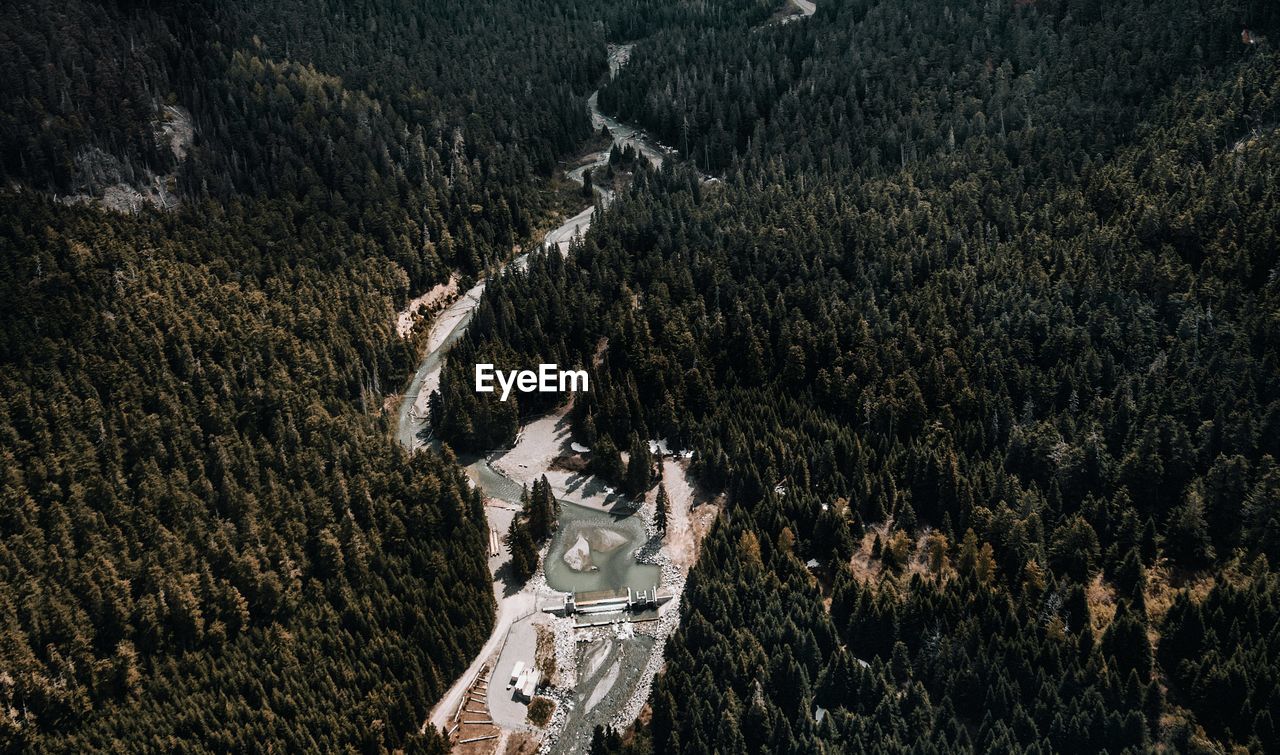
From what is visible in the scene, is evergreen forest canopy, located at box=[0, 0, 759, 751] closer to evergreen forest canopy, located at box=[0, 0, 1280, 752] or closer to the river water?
evergreen forest canopy, located at box=[0, 0, 1280, 752]

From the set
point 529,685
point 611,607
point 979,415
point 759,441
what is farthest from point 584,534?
point 979,415

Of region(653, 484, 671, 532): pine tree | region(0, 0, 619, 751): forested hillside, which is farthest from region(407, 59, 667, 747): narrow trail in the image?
region(653, 484, 671, 532): pine tree

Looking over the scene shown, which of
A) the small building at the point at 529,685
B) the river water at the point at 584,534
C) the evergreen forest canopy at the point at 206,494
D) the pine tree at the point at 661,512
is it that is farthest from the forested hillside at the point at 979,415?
the evergreen forest canopy at the point at 206,494

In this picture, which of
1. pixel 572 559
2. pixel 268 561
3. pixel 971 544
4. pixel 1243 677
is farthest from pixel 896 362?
pixel 268 561

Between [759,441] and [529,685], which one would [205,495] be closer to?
[529,685]

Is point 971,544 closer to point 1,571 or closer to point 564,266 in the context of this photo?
point 564,266
